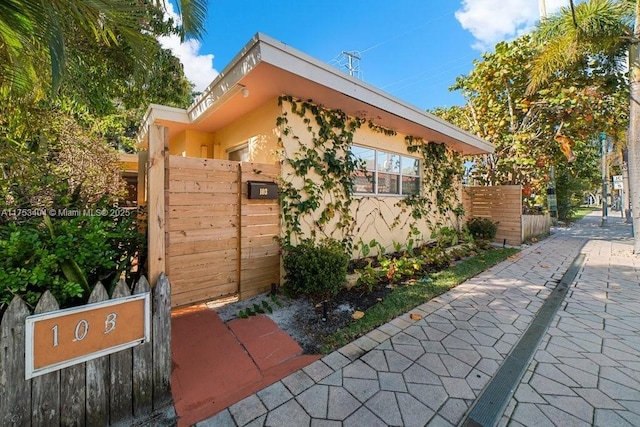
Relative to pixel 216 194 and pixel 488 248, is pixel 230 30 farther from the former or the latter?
pixel 488 248

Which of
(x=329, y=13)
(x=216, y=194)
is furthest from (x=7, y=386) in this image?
(x=329, y=13)

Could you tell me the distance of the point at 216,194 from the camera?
11.4ft

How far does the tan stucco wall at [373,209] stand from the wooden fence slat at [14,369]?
126 inches

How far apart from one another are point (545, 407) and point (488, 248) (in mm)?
6590

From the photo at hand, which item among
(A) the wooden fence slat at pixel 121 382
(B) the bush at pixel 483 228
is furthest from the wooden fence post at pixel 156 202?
(B) the bush at pixel 483 228

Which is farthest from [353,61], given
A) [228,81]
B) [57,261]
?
[57,261]

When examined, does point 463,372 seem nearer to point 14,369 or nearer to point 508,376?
point 508,376

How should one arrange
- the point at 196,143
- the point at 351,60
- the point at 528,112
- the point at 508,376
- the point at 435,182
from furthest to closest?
the point at 351,60 → the point at 528,112 → the point at 435,182 → the point at 196,143 → the point at 508,376

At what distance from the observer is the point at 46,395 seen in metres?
1.52

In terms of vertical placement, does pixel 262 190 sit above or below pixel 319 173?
below

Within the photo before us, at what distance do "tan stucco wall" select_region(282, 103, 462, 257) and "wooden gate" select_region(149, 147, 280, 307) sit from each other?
693mm

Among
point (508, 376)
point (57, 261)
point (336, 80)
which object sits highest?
point (336, 80)

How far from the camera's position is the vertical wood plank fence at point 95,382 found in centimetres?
142

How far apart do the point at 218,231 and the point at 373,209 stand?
11.2 ft
